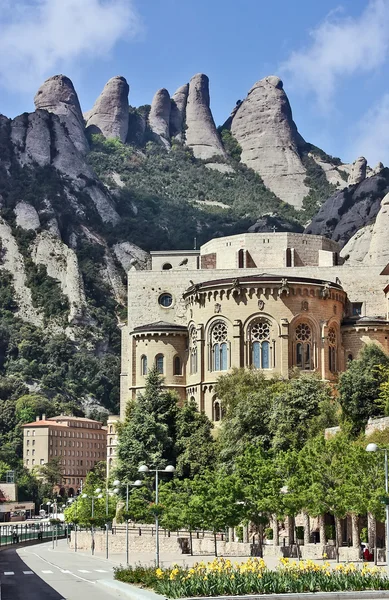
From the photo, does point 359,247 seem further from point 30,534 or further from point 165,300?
point 30,534

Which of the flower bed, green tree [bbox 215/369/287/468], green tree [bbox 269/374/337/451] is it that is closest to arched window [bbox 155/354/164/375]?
green tree [bbox 215/369/287/468]

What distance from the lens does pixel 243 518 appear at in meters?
53.1

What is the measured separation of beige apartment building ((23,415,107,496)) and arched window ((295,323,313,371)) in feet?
323

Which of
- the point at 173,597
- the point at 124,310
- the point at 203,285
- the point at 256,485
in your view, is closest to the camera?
the point at 173,597

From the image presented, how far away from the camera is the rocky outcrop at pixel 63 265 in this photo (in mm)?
190125

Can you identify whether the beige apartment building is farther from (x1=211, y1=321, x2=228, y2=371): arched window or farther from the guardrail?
(x1=211, y1=321, x2=228, y2=371): arched window

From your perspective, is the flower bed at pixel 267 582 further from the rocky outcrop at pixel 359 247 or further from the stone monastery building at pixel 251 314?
the rocky outcrop at pixel 359 247

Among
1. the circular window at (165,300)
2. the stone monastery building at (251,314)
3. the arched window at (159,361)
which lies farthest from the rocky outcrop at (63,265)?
the arched window at (159,361)

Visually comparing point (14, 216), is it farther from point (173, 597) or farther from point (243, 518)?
point (173, 597)

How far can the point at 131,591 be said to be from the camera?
2897cm

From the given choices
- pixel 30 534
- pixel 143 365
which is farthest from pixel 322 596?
pixel 30 534

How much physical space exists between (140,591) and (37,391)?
16101 cm

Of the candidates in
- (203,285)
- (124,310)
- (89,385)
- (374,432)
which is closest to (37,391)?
(89,385)

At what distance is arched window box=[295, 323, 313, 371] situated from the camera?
3191 inches
